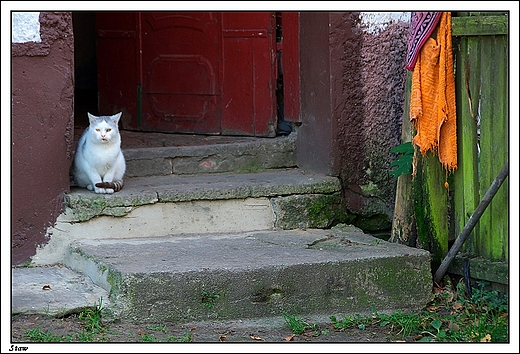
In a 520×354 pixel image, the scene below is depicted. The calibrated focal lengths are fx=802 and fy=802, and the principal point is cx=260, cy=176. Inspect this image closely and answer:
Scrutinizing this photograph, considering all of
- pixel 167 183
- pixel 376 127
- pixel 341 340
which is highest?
pixel 376 127

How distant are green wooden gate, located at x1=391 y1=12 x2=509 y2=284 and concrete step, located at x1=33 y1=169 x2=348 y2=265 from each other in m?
0.65

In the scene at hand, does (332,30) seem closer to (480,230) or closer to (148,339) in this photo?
(480,230)

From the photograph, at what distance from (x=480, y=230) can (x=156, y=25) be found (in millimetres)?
3470

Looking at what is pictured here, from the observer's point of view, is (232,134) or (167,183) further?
(232,134)

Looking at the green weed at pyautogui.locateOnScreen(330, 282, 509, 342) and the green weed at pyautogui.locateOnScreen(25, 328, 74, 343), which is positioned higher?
the green weed at pyautogui.locateOnScreen(25, 328, 74, 343)

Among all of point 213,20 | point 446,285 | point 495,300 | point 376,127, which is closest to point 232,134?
point 213,20

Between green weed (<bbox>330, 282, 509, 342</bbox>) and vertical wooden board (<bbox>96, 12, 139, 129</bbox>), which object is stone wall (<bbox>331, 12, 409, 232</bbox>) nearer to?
green weed (<bbox>330, 282, 509, 342</bbox>)

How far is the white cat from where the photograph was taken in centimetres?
520

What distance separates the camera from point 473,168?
4.77 meters

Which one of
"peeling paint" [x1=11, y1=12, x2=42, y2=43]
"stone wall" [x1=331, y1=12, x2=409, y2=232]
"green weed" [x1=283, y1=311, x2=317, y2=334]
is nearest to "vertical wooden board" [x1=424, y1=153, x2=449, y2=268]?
"stone wall" [x1=331, y1=12, x2=409, y2=232]

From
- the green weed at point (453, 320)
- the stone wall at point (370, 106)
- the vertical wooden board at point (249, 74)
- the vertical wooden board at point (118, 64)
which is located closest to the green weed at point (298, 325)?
the green weed at point (453, 320)

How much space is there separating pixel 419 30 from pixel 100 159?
2184 mm

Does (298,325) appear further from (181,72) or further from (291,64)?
(181,72)

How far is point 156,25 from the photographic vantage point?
6.91m
